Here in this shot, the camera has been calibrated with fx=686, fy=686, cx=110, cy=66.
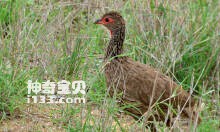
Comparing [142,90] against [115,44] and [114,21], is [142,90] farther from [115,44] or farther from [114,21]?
[114,21]

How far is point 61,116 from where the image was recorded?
15.9 ft

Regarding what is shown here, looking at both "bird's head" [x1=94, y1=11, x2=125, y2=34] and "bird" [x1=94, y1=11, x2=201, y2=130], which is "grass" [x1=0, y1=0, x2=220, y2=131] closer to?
"bird" [x1=94, y1=11, x2=201, y2=130]

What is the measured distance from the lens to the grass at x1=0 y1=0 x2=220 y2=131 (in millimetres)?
5258

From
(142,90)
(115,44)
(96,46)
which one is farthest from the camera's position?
(96,46)

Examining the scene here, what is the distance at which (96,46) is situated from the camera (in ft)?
21.2

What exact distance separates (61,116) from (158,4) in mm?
2116

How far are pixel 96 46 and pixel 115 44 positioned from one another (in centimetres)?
78

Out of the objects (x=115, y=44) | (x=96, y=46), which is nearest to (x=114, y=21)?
(x=115, y=44)

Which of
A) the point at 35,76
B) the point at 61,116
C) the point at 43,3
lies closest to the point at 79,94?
the point at 61,116

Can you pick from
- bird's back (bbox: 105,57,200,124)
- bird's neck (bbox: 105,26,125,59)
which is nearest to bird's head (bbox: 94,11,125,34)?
bird's neck (bbox: 105,26,125,59)

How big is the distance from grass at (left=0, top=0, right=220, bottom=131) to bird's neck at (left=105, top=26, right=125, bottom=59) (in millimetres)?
187

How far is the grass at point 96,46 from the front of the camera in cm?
526

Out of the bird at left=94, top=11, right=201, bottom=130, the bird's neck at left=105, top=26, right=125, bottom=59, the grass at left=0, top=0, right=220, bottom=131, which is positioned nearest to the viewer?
the bird at left=94, top=11, right=201, bottom=130

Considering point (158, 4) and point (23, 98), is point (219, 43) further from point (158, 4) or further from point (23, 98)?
point (23, 98)
